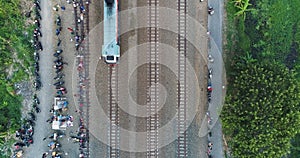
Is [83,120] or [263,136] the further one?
[83,120]

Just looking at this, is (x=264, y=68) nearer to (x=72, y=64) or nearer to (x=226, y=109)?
(x=226, y=109)

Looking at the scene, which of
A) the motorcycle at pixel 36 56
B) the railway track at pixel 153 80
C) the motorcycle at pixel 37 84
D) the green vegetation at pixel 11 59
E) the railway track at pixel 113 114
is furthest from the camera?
the railway track at pixel 113 114

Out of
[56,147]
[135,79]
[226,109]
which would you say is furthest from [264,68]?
[56,147]

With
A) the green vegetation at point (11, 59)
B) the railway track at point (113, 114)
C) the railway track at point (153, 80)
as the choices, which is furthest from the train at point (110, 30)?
the green vegetation at point (11, 59)

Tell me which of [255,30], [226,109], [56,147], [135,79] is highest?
[255,30]

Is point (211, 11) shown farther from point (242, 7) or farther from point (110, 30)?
point (110, 30)

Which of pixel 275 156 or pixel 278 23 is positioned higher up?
pixel 278 23

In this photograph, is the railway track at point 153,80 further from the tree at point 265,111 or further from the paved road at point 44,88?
the paved road at point 44,88

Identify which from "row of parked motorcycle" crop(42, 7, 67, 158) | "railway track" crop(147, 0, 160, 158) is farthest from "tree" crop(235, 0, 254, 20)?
"row of parked motorcycle" crop(42, 7, 67, 158)
